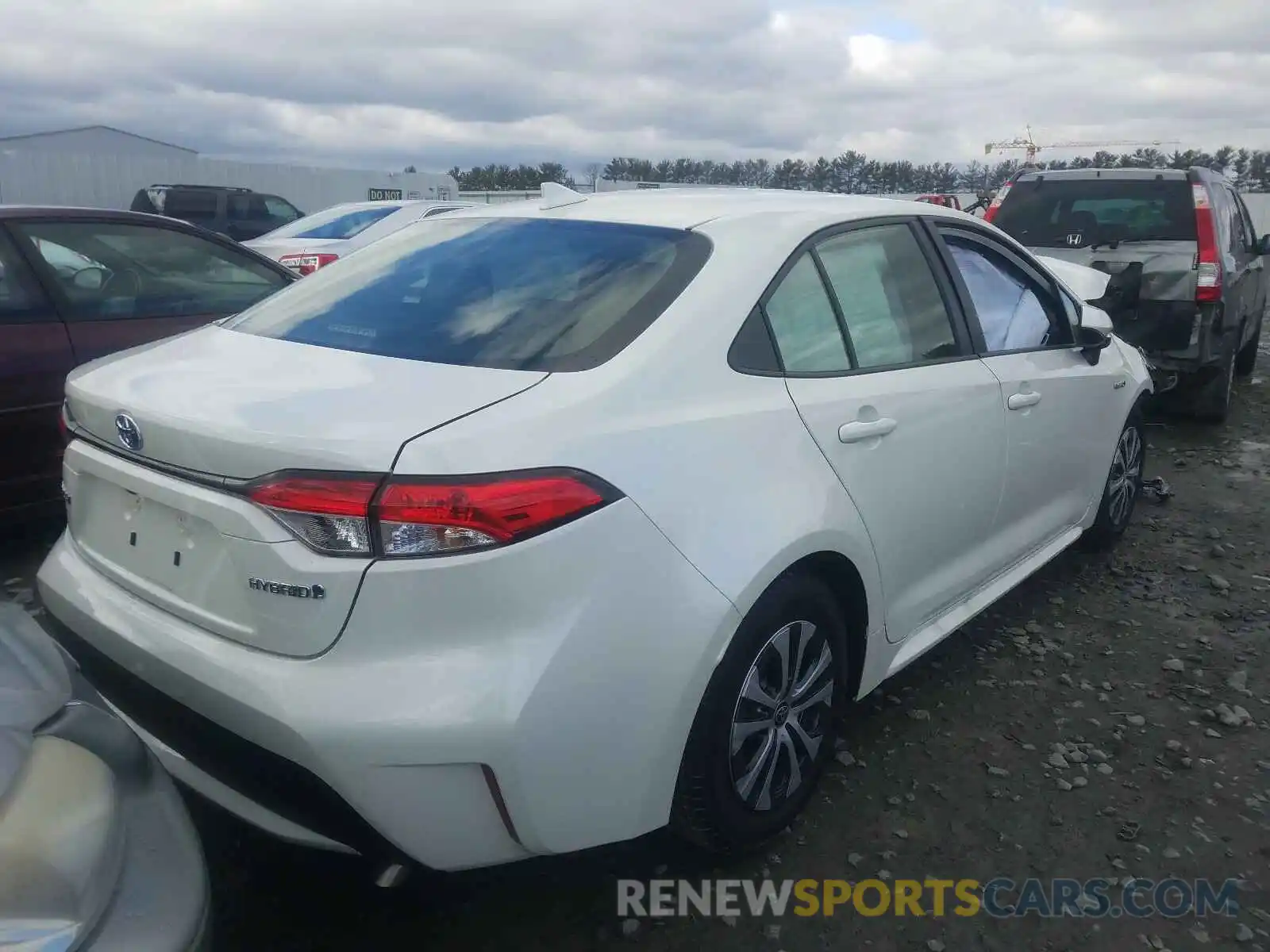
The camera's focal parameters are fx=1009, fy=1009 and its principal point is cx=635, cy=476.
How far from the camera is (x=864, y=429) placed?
103 inches

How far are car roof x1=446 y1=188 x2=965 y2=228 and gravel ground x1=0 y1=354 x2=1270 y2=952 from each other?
63.5 inches

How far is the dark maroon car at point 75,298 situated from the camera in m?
4.09

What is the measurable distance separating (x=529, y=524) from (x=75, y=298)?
3.46 metres

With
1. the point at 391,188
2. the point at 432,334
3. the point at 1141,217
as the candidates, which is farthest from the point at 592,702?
the point at 391,188

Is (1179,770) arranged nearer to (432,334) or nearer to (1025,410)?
(1025,410)

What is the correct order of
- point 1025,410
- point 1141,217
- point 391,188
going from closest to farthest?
point 1025,410, point 1141,217, point 391,188

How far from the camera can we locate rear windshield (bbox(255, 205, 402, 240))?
10.7m

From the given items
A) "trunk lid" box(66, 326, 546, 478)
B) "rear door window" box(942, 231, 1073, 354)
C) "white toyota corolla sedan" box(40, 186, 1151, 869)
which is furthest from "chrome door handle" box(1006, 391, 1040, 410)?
"trunk lid" box(66, 326, 546, 478)

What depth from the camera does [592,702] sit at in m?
1.94

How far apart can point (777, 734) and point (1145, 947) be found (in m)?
0.96

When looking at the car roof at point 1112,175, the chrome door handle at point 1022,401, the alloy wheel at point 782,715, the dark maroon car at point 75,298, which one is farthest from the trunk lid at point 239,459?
the car roof at point 1112,175

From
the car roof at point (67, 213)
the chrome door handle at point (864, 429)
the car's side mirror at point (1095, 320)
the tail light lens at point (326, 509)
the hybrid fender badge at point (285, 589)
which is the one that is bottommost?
the hybrid fender badge at point (285, 589)

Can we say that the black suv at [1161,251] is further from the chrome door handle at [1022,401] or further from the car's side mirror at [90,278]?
the car's side mirror at [90,278]

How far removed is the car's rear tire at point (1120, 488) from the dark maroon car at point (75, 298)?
13.6 ft
